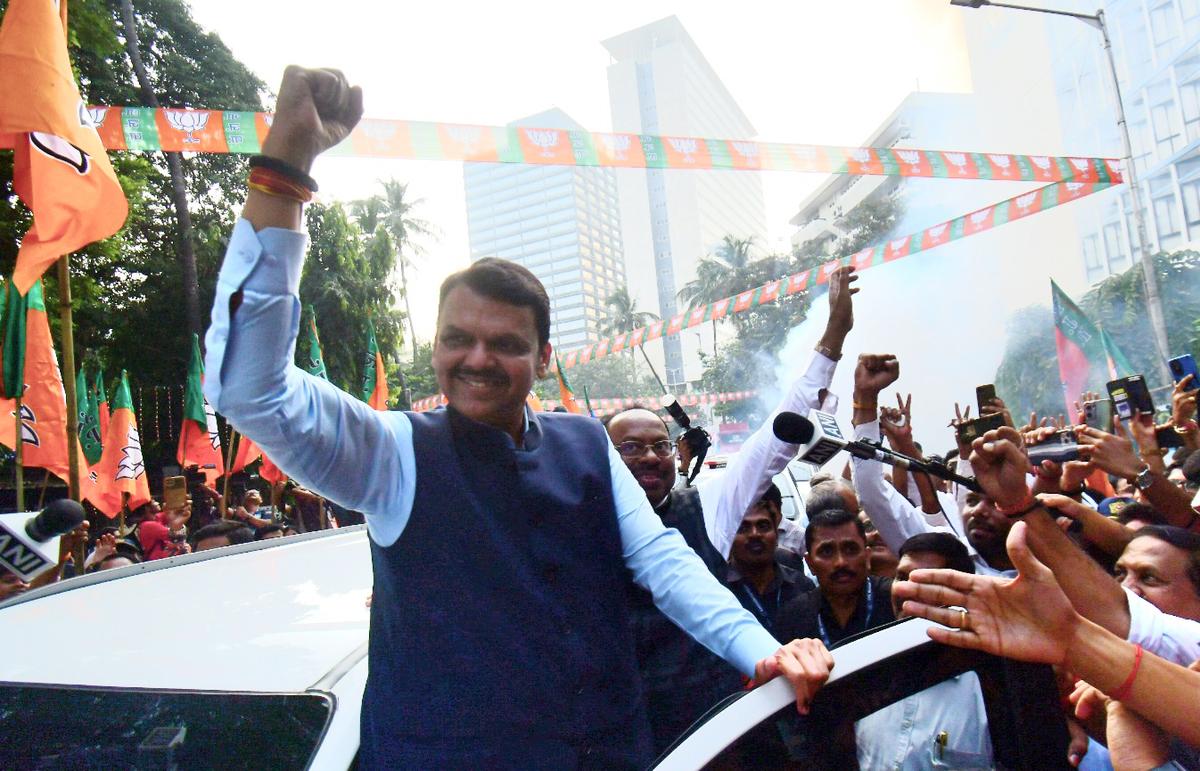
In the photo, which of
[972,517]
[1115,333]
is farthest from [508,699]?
[1115,333]

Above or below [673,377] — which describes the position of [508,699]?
below

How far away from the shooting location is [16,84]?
4.22 metres

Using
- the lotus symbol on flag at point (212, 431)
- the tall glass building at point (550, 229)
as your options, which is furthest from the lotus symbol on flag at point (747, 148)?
the tall glass building at point (550, 229)

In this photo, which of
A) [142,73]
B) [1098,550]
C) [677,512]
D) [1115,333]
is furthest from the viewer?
[1115,333]

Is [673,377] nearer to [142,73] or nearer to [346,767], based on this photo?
[142,73]

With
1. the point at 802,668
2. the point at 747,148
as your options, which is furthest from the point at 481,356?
the point at 747,148

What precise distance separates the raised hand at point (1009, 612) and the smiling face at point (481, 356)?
0.83 meters

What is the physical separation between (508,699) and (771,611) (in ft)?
5.88

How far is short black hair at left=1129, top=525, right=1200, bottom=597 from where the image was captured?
244cm

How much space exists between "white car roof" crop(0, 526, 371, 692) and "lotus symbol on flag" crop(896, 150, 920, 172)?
908 centimetres

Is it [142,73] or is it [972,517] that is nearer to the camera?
[972,517]

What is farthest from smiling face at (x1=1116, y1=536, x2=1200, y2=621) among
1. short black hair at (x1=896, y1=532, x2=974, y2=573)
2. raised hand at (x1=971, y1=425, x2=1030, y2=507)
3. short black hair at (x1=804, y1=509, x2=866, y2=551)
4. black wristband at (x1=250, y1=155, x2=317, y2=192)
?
black wristband at (x1=250, y1=155, x2=317, y2=192)

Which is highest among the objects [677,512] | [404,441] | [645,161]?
[645,161]

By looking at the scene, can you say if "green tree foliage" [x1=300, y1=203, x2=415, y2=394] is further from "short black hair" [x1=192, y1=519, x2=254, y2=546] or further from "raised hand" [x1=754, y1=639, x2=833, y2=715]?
"raised hand" [x1=754, y1=639, x2=833, y2=715]
